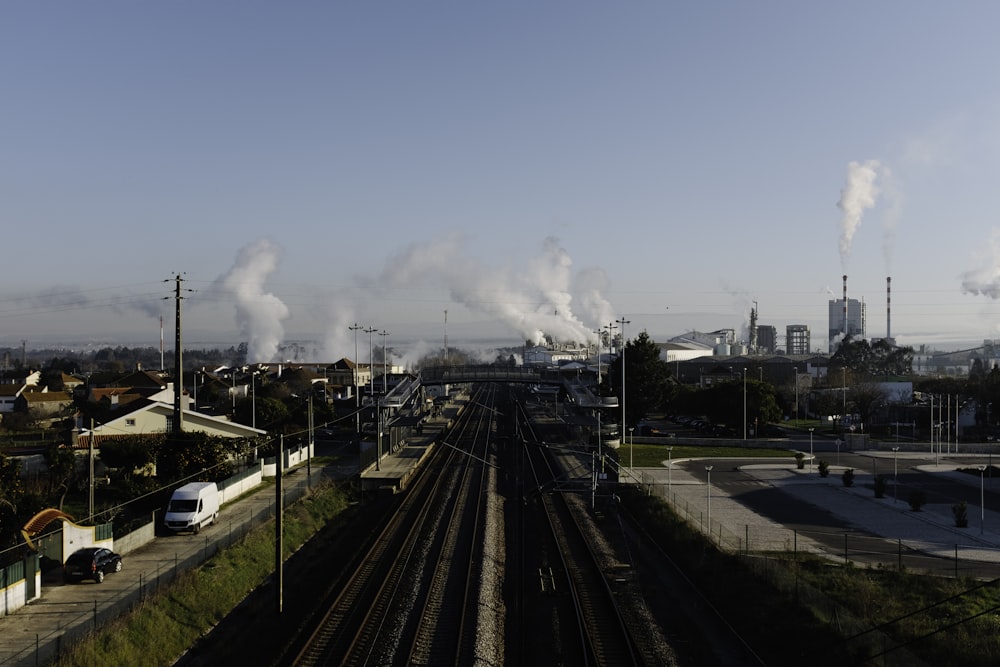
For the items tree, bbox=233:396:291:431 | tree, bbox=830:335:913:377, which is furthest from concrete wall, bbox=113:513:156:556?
tree, bbox=830:335:913:377

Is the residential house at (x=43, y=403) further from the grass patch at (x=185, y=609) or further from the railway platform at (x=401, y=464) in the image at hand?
the grass patch at (x=185, y=609)

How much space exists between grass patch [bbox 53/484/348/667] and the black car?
8.88ft

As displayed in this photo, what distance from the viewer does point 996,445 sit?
5959cm

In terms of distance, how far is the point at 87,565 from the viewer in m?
22.3

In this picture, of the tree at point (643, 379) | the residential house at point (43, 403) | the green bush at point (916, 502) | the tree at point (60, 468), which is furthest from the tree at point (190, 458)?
the residential house at point (43, 403)

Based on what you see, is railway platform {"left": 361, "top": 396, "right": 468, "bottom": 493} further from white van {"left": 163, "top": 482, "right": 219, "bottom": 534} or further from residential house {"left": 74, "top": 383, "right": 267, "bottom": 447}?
white van {"left": 163, "top": 482, "right": 219, "bottom": 534}

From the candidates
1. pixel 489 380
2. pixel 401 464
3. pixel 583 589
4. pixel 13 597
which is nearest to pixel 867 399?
pixel 489 380

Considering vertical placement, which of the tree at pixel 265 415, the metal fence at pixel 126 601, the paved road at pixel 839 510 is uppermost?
the tree at pixel 265 415

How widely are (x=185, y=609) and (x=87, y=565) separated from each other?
4.49m

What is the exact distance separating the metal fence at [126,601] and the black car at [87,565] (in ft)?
3.78

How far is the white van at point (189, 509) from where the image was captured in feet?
94.7

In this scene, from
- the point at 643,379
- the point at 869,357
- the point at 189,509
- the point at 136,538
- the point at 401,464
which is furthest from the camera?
the point at 869,357

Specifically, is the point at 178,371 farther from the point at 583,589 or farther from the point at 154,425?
the point at 583,589

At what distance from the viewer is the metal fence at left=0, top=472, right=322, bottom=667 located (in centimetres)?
1670
